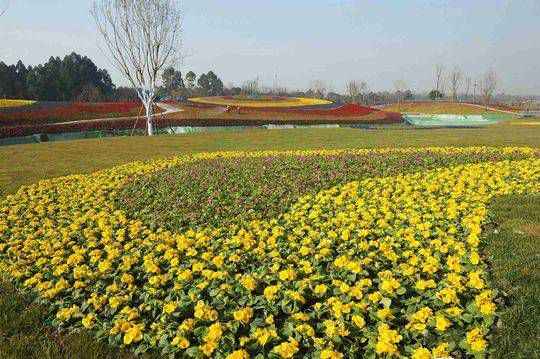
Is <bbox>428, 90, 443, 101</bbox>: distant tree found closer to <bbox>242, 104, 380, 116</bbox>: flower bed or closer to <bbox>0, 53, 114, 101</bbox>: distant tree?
<bbox>242, 104, 380, 116</bbox>: flower bed

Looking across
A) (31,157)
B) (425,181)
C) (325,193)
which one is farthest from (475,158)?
(31,157)

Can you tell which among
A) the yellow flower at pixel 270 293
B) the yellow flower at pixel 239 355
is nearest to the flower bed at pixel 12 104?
the yellow flower at pixel 270 293

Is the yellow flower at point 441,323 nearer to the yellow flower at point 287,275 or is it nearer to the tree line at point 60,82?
the yellow flower at point 287,275

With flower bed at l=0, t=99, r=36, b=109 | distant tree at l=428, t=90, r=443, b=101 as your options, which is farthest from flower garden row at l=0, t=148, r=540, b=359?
distant tree at l=428, t=90, r=443, b=101

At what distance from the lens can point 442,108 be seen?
198 ft

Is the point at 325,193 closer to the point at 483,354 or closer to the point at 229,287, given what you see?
the point at 229,287

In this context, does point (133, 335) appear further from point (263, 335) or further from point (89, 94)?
point (89, 94)

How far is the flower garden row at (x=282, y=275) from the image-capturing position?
3457 millimetres

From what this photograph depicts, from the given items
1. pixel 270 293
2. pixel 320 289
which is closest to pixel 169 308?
pixel 270 293

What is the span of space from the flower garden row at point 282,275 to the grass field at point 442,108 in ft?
175

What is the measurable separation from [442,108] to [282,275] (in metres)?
61.5

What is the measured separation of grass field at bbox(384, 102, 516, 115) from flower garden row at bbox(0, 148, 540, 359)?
5347 cm

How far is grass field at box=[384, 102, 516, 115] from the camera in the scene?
56.5 metres

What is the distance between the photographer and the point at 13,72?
174 feet
